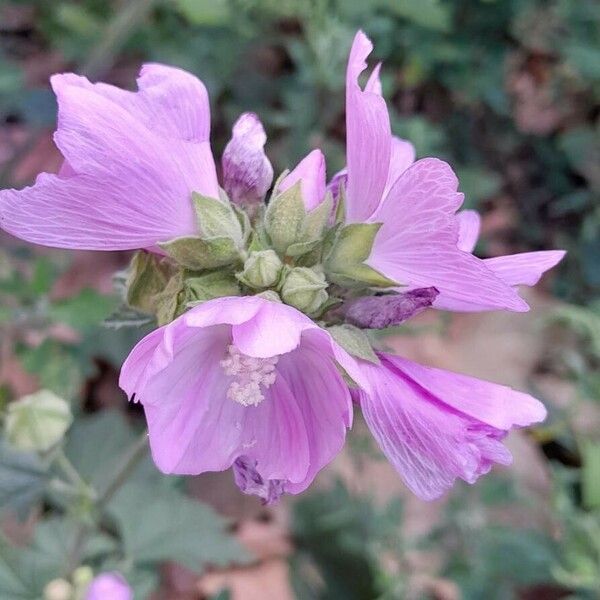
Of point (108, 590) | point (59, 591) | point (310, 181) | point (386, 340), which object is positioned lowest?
point (386, 340)

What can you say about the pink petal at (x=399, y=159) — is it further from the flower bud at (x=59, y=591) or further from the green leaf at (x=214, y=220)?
the flower bud at (x=59, y=591)

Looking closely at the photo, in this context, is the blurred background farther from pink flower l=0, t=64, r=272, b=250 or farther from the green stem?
pink flower l=0, t=64, r=272, b=250

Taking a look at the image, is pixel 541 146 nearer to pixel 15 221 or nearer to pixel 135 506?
pixel 135 506

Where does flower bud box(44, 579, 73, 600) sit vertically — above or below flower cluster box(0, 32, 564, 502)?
below

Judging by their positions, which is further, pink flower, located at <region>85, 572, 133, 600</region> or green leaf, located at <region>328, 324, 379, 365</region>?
pink flower, located at <region>85, 572, 133, 600</region>

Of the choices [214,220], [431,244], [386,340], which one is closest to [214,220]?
[214,220]

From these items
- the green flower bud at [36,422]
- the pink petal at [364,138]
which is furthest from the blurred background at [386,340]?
the pink petal at [364,138]

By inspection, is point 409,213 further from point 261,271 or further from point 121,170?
point 121,170

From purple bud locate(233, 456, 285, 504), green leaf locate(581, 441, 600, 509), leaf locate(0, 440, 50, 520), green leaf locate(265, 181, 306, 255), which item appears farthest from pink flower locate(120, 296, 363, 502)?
green leaf locate(581, 441, 600, 509)
